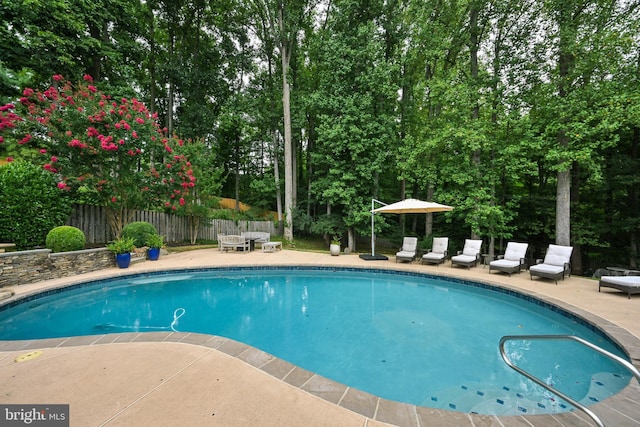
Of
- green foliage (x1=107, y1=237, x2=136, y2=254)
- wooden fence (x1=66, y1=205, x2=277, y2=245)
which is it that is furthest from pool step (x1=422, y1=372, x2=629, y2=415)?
wooden fence (x1=66, y1=205, x2=277, y2=245)

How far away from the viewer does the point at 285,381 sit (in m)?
2.26

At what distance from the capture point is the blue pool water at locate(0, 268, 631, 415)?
2805 millimetres

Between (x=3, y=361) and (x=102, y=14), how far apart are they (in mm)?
13373

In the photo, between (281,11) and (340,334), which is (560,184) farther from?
(281,11)

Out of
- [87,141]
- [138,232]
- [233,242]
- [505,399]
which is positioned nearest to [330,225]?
[233,242]

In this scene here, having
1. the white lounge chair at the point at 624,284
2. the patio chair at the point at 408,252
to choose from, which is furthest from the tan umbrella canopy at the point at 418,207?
the white lounge chair at the point at 624,284

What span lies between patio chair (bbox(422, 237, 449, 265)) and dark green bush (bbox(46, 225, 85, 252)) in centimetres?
974

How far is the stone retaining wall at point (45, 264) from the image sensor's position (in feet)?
16.9

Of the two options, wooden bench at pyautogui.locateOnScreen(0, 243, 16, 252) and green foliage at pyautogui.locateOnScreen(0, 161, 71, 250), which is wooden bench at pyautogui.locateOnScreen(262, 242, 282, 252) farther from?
wooden bench at pyautogui.locateOnScreen(0, 243, 16, 252)

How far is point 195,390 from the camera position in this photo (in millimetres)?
2123

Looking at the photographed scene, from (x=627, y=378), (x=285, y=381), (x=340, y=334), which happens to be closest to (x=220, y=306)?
(x=340, y=334)

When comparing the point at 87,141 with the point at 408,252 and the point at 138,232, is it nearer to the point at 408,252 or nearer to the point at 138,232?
the point at 138,232

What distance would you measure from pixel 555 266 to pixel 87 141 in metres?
13.3

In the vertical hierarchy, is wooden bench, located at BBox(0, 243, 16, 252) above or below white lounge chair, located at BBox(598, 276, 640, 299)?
above
